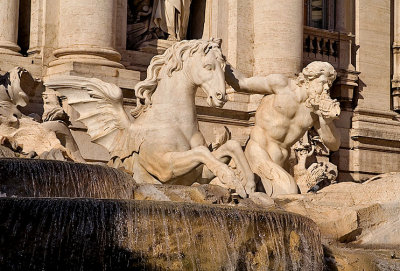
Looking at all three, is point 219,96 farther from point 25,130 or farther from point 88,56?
point 88,56

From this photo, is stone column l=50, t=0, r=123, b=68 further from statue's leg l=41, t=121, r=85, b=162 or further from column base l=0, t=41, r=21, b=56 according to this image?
statue's leg l=41, t=121, r=85, b=162

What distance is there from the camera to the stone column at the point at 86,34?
20.4m

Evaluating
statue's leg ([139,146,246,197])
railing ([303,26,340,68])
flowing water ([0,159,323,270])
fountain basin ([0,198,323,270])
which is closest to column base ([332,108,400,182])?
railing ([303,26,340,68])

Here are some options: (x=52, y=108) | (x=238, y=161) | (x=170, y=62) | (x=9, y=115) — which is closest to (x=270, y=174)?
(x=238, y=161)

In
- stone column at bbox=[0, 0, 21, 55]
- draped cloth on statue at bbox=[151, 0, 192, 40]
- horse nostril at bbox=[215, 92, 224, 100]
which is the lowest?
horse nostril at bbox=[215, 92, 224, 100]

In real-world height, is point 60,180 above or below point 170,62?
below

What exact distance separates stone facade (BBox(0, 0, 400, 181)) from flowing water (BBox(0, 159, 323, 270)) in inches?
278

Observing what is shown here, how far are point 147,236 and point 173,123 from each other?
3.80m

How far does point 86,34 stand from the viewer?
2047cm

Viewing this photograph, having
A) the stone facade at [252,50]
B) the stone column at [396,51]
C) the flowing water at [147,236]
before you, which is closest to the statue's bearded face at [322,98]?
the flowing water at [147,236]

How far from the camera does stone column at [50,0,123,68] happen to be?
804 inches

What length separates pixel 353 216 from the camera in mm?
14836

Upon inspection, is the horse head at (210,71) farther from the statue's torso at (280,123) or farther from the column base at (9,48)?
the column base at (9,48)

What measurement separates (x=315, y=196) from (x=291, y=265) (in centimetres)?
259
